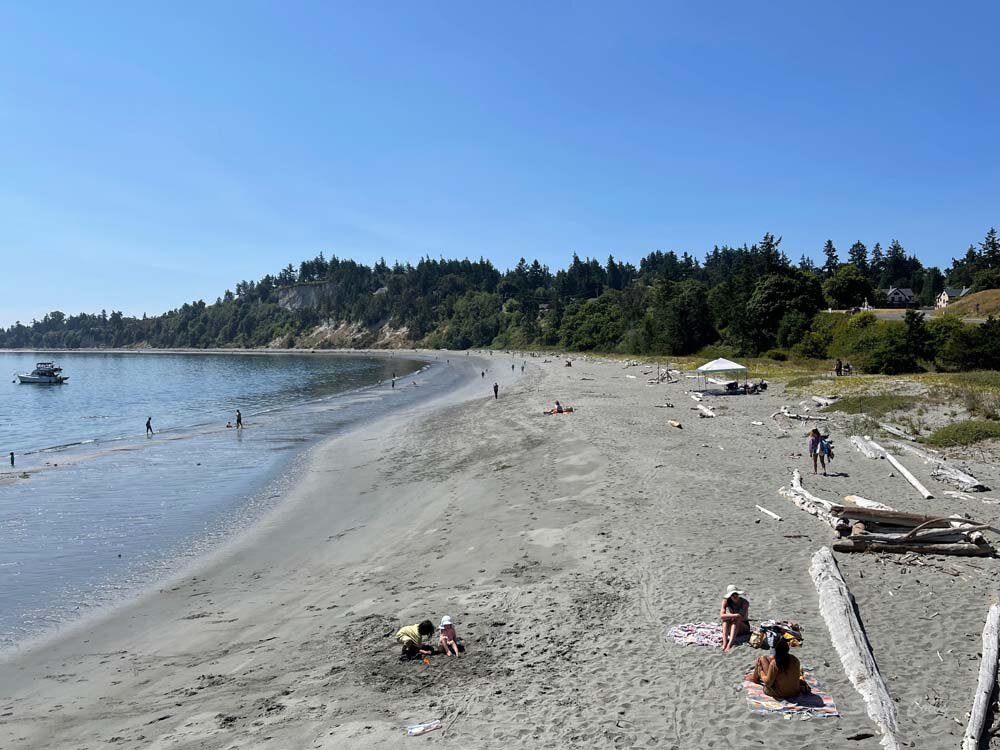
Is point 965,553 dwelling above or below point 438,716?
above

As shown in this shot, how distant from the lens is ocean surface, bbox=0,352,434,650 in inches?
588

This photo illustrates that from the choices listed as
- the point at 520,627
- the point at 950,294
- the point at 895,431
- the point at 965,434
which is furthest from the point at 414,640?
the point at 950,294

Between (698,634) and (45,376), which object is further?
(45,376)

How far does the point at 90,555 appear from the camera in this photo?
54.7 feet

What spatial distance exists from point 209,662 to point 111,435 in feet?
120

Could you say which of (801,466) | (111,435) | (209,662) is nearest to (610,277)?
(111,435)

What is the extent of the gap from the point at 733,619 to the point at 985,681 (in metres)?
2.77

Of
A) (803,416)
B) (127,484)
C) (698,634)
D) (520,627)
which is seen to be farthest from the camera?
(803,416)

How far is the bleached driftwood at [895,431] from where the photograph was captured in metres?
23.7

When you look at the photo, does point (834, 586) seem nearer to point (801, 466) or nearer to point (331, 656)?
point (331, 656)

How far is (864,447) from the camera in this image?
70.3 ft

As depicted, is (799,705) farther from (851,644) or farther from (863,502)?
(863,502)

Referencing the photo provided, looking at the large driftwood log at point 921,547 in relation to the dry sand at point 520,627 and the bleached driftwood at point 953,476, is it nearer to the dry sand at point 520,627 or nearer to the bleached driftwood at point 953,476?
the dry sand at point 520,627

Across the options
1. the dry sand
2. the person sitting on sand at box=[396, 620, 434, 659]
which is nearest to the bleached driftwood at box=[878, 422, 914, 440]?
the dry sand
